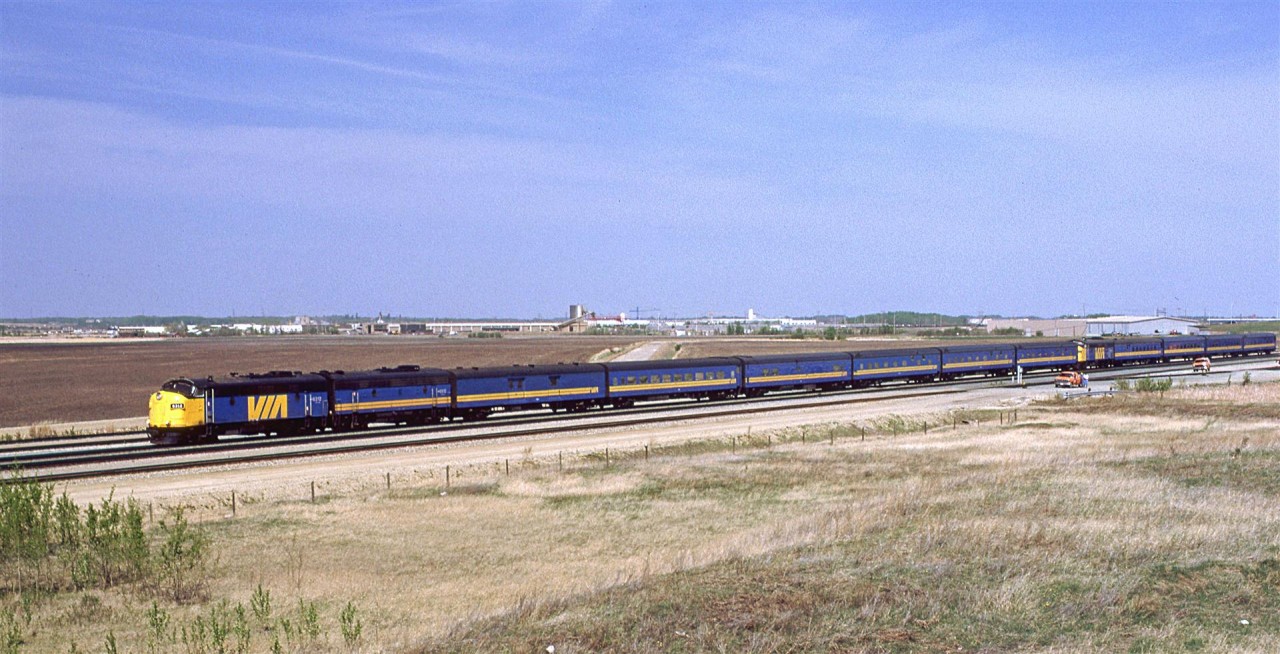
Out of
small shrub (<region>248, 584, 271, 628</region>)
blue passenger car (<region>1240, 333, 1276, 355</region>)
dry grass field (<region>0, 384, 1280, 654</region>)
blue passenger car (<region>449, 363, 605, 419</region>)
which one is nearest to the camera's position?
dry grass field (<region>0, 384, 1280, 654</region>)

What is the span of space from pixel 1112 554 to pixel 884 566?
3.92 metres

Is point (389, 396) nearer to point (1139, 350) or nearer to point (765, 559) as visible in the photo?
point (765, 559)

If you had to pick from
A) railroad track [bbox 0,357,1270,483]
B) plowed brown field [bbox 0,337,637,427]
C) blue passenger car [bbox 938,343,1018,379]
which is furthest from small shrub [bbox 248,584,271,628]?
blue passenger car [bbox 938,343,1018,379]

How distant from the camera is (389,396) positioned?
46.9 metres

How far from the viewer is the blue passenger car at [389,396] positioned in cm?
4553

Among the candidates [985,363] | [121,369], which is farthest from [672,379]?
[121,369]

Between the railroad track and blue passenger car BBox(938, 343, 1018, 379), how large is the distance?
16265 mm

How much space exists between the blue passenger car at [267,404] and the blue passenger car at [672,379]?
57.6 ft

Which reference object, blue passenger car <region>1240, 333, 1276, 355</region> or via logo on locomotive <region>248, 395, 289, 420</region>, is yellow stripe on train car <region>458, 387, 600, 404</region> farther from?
blue passenger car <region>1240, 333, 1276, 355</region>

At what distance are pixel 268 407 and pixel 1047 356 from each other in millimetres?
66646

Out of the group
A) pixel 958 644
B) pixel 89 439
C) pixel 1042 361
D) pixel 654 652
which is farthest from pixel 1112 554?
pixel 1042 361

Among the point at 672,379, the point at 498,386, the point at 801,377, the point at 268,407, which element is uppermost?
the point at 498,386

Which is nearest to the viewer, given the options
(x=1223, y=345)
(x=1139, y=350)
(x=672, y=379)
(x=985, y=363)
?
(x=672, y=379)

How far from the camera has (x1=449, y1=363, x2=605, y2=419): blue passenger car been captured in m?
49.9
